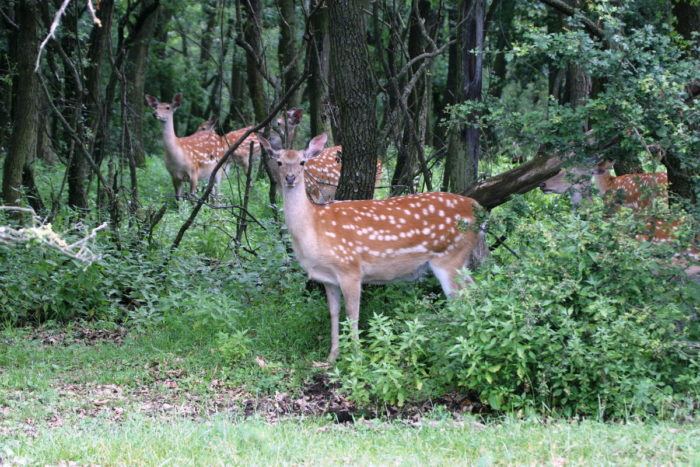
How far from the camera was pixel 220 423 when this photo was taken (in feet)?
18.4

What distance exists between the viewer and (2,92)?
15547 mm

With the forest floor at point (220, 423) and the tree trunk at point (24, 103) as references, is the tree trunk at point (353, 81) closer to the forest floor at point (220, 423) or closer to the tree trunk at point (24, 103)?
the forest floor at point (220, 423)

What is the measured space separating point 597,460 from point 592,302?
1647 millimetres

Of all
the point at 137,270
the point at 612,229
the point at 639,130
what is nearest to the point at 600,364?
the point at 612,229

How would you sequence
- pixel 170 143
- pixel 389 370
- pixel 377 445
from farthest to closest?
1. pixel 170 143
2. pixel 389 370
3. pixel 377 445

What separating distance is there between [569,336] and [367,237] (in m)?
2.40

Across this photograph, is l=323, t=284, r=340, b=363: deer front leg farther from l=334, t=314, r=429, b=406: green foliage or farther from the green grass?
the green grass

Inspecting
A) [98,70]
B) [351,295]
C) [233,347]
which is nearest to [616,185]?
[351,295]

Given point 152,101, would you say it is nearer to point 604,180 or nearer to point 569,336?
point 604,180

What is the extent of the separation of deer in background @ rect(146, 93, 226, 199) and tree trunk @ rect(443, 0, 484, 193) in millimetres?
6374

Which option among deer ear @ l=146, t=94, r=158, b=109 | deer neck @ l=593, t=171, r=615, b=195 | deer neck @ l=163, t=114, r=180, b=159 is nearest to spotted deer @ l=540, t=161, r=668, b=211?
deer neck @ l=593, t=171, r=615, b=195

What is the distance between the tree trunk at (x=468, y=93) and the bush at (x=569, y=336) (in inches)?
96.8

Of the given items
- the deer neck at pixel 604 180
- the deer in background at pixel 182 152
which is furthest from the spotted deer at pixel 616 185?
the deer in background at pixel 182 152

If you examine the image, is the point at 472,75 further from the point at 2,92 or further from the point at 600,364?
the point at 2,92
